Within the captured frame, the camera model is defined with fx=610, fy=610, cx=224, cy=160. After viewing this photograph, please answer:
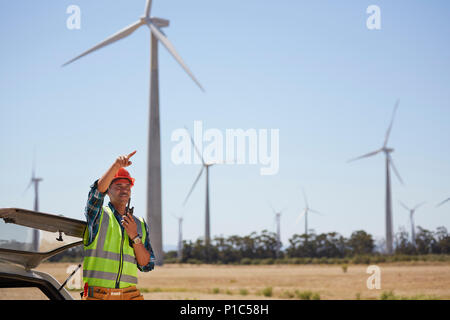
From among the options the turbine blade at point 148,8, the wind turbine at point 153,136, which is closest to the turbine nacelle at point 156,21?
the wind turbine at point 153,136

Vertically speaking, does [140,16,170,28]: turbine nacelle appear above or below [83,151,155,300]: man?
above

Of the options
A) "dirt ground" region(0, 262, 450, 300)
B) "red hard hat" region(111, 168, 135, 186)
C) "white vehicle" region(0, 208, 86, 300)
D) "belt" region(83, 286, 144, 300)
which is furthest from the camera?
"dirt ground" region(0, 262, 450, 300)

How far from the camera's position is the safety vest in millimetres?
5277

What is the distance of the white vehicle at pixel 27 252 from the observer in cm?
467

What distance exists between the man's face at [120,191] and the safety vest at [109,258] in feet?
0.66

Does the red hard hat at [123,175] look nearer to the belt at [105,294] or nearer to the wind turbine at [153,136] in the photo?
the belt at [105,294]

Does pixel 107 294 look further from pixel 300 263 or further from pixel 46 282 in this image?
pixel 300 263

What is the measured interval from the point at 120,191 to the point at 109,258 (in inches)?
25.9

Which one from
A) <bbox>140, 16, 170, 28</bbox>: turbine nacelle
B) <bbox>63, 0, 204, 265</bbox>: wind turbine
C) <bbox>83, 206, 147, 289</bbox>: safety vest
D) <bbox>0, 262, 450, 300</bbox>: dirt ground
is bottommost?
<bbox>0, 262, 450, 300</bbox>: dirt ground

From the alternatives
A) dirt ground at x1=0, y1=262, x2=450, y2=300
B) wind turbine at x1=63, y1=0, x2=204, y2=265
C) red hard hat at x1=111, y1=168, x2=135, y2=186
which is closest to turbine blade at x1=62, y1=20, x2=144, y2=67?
wind turbine at x1=63, y1=0, x2=204, y2=265

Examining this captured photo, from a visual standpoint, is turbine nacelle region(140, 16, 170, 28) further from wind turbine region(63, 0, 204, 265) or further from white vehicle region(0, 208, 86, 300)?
white vehicle region(0, 208, 86, 300)

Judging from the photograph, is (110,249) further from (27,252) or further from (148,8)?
(148,8)

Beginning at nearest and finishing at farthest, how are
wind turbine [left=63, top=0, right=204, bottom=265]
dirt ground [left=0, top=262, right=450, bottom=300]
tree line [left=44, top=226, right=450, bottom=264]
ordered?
dirt ground [left=0, top=262, right=450, bottom=300] → wind turbine [left=63, top=0, right=204, bottom=265] → tree line [left=44, top=226, right=450, bottom=264]

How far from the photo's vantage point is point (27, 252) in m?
4.92
